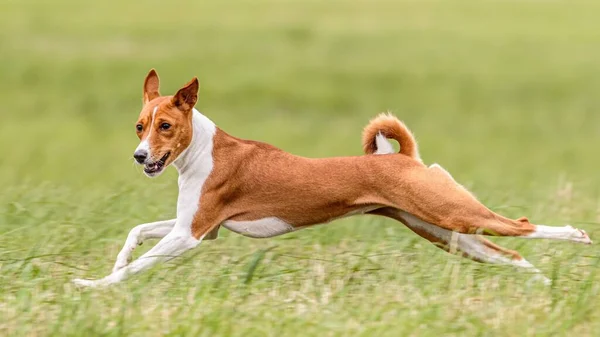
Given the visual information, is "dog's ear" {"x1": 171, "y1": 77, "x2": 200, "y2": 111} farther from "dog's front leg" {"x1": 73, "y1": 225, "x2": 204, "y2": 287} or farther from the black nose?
"dog's front leg" {"x1": 73, "y1": 225, "x2": 204, "y2": 287}

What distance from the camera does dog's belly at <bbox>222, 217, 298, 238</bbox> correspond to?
24.7 ft

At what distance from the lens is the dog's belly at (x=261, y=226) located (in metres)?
7.52

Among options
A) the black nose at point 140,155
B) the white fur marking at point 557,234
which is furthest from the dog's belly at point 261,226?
the white fur marking at point 557,234

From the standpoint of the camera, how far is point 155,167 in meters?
7.23

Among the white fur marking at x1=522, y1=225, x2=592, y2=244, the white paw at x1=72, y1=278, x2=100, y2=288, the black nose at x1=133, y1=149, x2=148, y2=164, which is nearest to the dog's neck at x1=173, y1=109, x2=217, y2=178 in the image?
the black nose at x1=133, y1=149, x2=148, y2=164

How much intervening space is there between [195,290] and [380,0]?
88.5ft

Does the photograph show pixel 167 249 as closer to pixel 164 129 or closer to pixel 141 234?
pixel 141 234

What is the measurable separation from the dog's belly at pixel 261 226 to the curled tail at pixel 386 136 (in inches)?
29.2

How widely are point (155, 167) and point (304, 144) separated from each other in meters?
11.3

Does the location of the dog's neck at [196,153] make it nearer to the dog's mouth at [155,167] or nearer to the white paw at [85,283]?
the dog's mouth at [155,167]

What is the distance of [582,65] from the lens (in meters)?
25.3

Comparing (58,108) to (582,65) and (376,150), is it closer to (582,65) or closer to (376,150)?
(582,65)

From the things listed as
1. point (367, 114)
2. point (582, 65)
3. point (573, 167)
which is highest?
point (582, 65)

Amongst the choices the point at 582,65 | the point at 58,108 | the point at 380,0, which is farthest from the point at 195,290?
the point at 380,0
